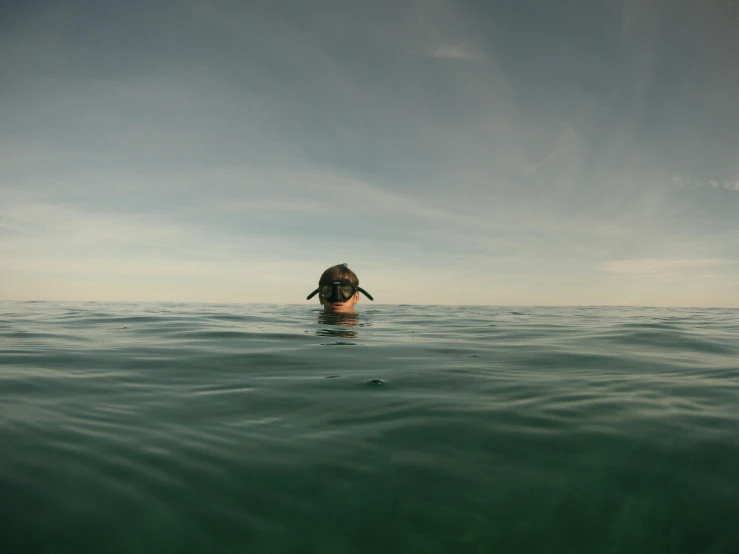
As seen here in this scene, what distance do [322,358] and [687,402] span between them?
3.55 m

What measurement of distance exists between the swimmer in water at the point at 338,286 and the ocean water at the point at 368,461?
17.0ft

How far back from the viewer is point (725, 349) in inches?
249

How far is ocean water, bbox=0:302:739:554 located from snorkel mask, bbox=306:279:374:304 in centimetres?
514

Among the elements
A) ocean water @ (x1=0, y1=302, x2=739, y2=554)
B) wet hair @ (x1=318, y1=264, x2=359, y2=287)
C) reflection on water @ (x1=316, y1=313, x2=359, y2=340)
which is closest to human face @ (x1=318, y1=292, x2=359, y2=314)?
reflection on water @ (x1=316, y1=313, x2=359, y2=340)

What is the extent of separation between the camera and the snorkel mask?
31.3ft

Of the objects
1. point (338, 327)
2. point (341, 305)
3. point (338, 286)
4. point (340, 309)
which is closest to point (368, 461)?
point (338, 327)

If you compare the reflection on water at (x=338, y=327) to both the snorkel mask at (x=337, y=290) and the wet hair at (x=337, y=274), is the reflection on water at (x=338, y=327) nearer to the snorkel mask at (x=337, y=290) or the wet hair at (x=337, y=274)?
the snorkel mask at (x=337, y=290)

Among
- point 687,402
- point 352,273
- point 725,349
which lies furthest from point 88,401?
point 725,349

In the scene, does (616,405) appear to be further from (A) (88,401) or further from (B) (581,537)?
(A) (88,401)

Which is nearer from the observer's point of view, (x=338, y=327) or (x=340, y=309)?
(x=338, y=327)

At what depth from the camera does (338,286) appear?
A: 959 centimetres

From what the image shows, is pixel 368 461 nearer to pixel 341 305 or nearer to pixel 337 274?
pixel 337 274

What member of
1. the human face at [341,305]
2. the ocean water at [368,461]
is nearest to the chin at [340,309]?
the human face at [341,305]

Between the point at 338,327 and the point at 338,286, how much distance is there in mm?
1135
